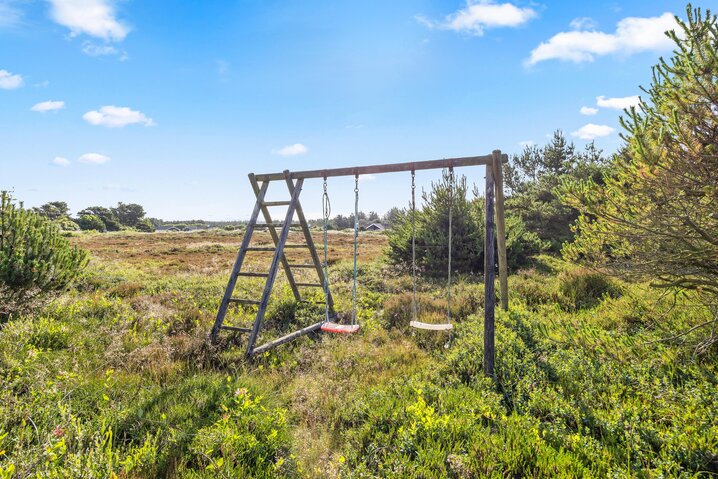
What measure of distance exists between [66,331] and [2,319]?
4.76 ft

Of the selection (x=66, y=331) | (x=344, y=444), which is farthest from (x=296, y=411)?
(x=66, y=331)

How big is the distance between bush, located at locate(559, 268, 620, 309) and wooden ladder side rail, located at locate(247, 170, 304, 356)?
18.8ft

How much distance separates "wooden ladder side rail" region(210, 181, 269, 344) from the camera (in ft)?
18.0

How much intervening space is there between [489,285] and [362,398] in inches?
83.5

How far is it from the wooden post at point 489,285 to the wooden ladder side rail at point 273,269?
2944 mm

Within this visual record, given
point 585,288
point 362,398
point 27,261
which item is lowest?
point 362,398

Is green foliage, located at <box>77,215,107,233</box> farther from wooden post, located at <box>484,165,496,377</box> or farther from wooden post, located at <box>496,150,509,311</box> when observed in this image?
wooden post, located at <box>484,165,496,377</box>

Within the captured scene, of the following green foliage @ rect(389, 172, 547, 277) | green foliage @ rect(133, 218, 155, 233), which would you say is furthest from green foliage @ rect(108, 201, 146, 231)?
green foliage @ rect(389, 172, 547, 277)

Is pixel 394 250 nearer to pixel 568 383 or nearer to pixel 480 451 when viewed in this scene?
pixel 568 383

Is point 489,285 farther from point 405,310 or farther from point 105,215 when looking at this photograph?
point 105,215

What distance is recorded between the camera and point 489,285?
445cm

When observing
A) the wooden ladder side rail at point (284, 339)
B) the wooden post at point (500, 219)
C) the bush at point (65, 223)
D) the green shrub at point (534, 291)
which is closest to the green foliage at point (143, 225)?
the bush at point (65, 223)

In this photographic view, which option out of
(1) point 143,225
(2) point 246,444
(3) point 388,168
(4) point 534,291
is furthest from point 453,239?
(1) point 143,225

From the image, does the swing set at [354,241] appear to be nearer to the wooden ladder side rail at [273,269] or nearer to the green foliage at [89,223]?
the wooden ladder side rail at [273,269]
